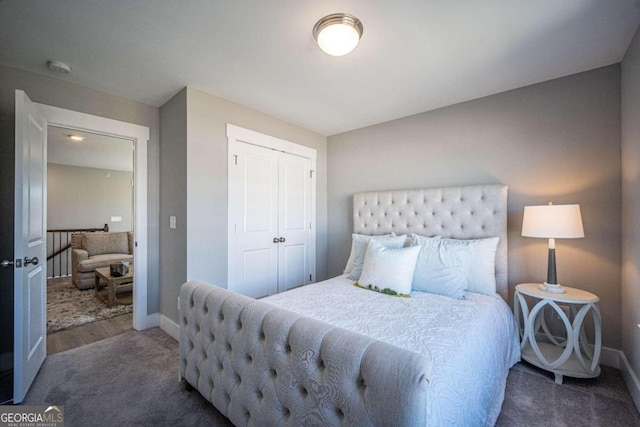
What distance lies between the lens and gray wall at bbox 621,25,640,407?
174 cm

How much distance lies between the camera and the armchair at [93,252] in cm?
445

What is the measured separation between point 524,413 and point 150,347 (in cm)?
298

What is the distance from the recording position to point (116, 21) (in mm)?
1662

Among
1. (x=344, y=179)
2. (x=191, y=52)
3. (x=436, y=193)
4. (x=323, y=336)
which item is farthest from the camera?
(x=344, y=179)

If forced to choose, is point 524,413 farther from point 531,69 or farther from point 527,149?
point 531,69

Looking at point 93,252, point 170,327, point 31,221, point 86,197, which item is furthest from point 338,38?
point 86,197

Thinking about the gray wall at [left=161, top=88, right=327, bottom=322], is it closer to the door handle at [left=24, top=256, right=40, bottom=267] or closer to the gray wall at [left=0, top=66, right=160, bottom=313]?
the gray wall at [left=0, top=66, right=160, bottom=313]

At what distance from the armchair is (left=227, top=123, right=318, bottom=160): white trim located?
378 cm

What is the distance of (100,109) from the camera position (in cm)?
259

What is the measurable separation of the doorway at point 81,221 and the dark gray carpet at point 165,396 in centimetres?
66

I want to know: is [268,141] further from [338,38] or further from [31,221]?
[31,221]

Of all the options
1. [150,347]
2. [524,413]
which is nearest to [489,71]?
[524,413]

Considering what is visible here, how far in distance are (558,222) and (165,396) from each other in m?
3.08

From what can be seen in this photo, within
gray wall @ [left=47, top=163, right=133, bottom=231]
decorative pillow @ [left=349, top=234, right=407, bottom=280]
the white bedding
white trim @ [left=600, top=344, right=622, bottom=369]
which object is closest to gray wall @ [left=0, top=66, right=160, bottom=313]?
the white bedding
